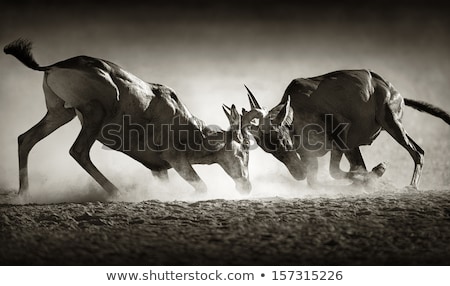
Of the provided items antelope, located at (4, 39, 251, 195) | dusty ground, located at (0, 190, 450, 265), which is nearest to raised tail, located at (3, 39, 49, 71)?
antelope, located at (4, 39, 251, 195)

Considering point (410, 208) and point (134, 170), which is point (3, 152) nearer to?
point (134, 170)

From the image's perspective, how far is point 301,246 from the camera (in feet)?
13.4

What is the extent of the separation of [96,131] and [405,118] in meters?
3.73

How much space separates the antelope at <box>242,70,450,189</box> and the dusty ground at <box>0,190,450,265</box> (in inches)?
27.3

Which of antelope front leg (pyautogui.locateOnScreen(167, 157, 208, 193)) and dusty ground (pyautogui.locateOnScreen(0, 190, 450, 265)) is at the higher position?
antelope front leg (pyautogui.locateOnScreen(167, 157, 208, 193))

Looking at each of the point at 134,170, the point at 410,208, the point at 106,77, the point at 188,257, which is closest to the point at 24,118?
the point at 134,170

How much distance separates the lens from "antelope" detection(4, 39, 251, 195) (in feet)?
17.2

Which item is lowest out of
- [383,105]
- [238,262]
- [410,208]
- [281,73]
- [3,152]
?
[238,262]

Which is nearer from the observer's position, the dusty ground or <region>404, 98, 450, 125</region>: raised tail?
the dusty ground

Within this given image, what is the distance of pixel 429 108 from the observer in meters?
6.68

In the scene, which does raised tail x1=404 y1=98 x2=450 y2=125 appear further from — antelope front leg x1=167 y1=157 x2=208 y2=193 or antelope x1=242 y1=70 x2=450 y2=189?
antelope front leg x1=167 y1=157 x2=208 y2=193

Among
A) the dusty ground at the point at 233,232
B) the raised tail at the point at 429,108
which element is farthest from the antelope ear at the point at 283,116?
the raised tail at the point at 429,108

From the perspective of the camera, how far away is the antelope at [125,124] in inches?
207

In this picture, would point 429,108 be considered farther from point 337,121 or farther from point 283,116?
point 283,116
